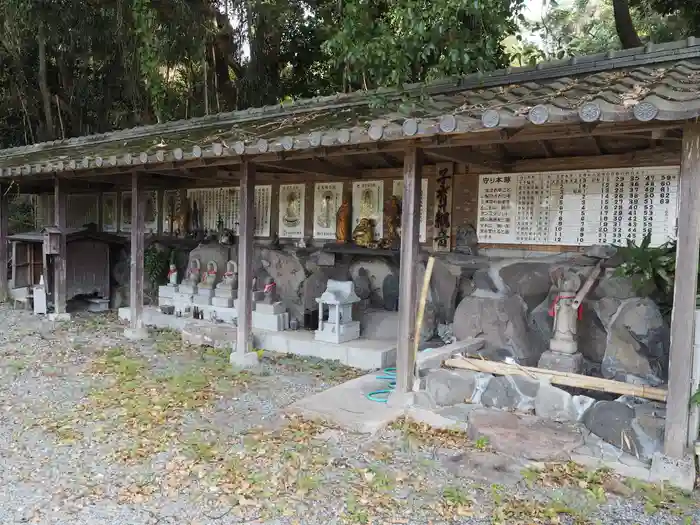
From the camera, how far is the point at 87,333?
8.91 metres

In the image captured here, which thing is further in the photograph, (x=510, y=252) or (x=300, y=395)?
(x=510, y=252)

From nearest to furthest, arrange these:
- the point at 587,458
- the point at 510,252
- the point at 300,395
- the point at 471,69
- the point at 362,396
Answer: the point at 587,458 < the point at 362,396 < the point at 300,395 < the point at 510,252 < the point at 471,69

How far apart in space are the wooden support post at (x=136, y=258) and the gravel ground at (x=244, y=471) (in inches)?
92.1

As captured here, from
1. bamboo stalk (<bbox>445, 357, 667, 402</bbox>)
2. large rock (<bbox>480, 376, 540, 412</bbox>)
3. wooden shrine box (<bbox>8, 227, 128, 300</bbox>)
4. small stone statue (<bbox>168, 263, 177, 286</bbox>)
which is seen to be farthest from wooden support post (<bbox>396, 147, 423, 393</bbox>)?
wooden shrine box (<bbox>8, 227, 128, 300</bbox>)

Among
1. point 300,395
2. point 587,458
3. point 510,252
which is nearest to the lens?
point 587,458

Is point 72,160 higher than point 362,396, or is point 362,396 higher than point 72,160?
point 72,160

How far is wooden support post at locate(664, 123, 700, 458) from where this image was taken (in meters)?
3.91

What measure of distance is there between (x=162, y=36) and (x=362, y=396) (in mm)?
9537

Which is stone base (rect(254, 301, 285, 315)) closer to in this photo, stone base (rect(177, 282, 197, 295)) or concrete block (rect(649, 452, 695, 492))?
stone base (rect(177, 282, 197, 295))

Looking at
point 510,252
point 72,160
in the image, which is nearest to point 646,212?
point 510,252

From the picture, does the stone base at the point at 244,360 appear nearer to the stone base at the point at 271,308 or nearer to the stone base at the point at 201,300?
the stone base at the point at 271,308

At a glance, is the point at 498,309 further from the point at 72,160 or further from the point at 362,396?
the point at 72,160

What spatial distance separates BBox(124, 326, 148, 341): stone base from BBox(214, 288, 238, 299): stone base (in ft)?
4.33

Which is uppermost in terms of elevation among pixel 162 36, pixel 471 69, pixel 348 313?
pixel 162 36
